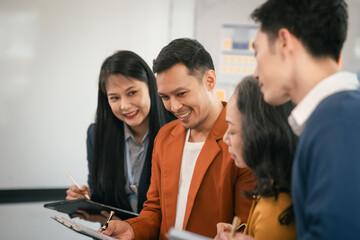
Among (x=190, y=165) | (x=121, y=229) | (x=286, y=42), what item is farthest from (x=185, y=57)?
(x=121, y=229)

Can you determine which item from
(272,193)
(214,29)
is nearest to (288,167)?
(272,193)

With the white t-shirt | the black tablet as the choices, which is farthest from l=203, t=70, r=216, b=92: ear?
the black tablet

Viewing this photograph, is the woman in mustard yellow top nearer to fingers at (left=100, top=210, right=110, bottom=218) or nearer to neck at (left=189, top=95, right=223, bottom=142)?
neck at (left=189, top=95, right=223, bottom=142)

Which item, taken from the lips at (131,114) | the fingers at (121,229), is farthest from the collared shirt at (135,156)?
the fingers at (121,229)

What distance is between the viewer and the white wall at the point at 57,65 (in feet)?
14.2

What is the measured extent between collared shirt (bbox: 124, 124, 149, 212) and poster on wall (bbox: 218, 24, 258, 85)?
99.3 inches

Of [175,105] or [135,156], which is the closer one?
[175,105]

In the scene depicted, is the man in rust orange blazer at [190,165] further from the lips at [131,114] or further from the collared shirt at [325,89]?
the collared shirt at [325,89]

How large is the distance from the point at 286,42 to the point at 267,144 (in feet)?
Answer: 1.16

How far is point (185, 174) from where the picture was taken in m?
1.55

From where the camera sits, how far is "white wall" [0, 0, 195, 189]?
433 cm

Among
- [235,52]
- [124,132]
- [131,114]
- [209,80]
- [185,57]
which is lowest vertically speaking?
[124,132]

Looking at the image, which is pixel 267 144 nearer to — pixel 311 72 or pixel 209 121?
pixel 311 72

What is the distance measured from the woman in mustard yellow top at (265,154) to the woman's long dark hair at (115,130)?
91cm
